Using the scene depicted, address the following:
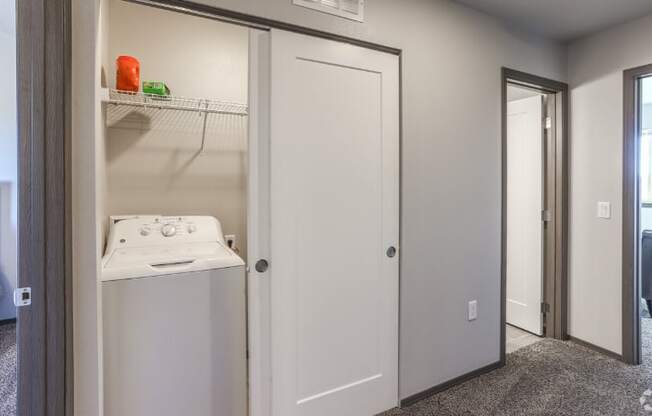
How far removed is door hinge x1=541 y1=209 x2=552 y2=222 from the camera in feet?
9.43

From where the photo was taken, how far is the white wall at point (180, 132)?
2271 mm

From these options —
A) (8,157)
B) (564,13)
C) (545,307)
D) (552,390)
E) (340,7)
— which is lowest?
(552,390)

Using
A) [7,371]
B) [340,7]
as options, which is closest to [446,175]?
[340,7]

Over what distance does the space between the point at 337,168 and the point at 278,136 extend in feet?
1.16

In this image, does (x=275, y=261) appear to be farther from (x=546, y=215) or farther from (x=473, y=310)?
(x=546, y=215)

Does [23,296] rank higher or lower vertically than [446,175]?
lower

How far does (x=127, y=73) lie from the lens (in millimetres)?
1999

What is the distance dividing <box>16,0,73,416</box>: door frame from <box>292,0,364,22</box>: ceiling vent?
39.3 inches

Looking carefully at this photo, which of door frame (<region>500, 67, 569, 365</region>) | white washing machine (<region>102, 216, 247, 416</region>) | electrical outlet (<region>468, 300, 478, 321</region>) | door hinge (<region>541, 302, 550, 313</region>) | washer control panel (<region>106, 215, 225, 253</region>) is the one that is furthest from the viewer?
door hinge (<region>541, 302, 550, 313</region>)

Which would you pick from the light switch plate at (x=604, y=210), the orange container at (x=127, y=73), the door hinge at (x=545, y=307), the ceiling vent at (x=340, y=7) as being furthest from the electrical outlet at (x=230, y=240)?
the light switch plate at (x=604, y=210)

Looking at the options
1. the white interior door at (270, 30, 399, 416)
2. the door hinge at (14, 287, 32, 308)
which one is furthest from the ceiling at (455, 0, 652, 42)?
the door hinge at (14, 287, 32, 308)

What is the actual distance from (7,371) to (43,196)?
0.96m

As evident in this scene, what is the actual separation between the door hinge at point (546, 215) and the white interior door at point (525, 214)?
0.03 metres

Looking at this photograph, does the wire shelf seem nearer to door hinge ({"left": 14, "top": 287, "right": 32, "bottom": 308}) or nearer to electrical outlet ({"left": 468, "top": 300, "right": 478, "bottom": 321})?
door hinge ({"left": 14, "top": 287, "right": 32, "bottom": 308})
